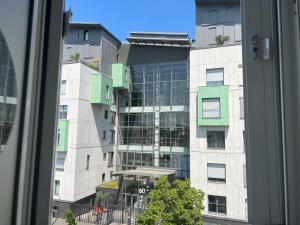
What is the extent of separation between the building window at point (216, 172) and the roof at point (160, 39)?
3.56 feet

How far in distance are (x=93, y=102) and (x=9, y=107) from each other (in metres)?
2.71

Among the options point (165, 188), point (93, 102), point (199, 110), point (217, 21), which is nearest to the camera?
point (165, 188)

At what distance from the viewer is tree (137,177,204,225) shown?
133cm

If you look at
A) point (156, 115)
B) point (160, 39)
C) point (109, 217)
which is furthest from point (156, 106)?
point (109, 217)

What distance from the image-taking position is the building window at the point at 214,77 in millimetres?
2073

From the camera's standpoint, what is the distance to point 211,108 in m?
2.40

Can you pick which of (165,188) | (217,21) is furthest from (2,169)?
(217,21)

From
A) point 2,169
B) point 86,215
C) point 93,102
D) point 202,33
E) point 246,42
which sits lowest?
point 86,215

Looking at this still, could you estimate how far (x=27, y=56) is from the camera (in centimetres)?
45

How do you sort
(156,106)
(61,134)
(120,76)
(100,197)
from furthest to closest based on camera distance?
(156,106), (120,76), (100,197), (61,134)

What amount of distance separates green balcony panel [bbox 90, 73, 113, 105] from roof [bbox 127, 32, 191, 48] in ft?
3.03

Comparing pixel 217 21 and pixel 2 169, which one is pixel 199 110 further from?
pixel 2 169

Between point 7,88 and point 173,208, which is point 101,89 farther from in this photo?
point 7,88

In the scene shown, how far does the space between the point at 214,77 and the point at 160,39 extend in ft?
2.01
